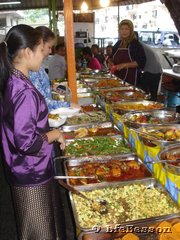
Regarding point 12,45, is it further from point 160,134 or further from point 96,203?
point 160,134

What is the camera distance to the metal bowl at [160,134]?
2.18 metres

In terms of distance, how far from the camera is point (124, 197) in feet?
6.08

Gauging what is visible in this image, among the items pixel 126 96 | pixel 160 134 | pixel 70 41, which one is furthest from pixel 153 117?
Answer: pixel 70 41

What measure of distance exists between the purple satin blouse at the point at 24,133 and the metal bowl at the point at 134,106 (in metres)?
1.58

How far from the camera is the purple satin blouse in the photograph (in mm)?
1564

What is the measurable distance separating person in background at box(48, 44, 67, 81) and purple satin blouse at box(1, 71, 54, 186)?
181 inches

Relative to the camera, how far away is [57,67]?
20.6ft

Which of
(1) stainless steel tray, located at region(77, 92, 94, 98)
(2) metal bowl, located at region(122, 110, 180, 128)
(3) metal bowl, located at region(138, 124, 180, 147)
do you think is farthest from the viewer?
(1) stainless steel tray, located at region(77, 92, 94, 98)

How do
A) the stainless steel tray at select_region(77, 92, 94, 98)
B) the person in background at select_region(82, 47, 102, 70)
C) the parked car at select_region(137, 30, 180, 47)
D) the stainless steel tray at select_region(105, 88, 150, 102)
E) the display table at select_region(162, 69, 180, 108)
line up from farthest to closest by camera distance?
the parked car at select_region(137, 30, 180, 47) < the person in background at select_region(82, 47, 102, 70) < the display table at select_region(162, 69, 180, 108) < the stainless steel tray at select_region(77, 92, 94, 98) < the stainless steel tray at select_region(105, 88, 150, 102)

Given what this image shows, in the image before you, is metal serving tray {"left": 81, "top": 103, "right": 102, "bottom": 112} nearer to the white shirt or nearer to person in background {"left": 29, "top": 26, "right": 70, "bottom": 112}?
person in background {"left": 29, "top": 26, "right": 70, "bottom": 112}

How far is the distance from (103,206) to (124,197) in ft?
0.60

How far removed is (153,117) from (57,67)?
12.2ft

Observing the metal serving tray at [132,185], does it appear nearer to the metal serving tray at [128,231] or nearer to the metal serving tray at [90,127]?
the metal serving tray at [128,231]

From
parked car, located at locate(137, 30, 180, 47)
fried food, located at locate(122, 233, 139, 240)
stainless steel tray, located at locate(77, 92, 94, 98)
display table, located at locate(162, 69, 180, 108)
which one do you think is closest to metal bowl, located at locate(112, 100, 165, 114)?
stainless steel tray, located at locate(77, 92, 94, 98)
